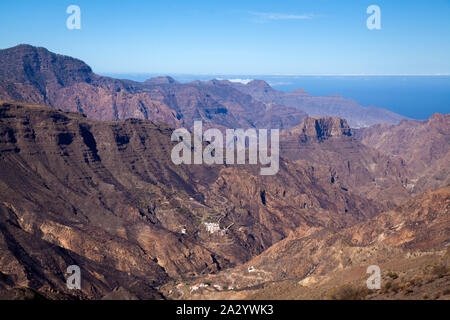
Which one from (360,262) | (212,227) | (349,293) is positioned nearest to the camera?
(349,293)

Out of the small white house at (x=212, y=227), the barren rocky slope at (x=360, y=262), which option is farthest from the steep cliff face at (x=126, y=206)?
the barren rocky slope at (x=360, y=262)

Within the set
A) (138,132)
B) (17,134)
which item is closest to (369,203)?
(138,132)

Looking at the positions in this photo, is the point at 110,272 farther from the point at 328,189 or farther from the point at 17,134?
the point at 328,189

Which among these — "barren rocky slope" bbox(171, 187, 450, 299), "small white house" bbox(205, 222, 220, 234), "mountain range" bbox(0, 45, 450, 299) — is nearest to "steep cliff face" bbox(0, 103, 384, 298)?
"mountain range" bbox(0, 45, 450, 299)
